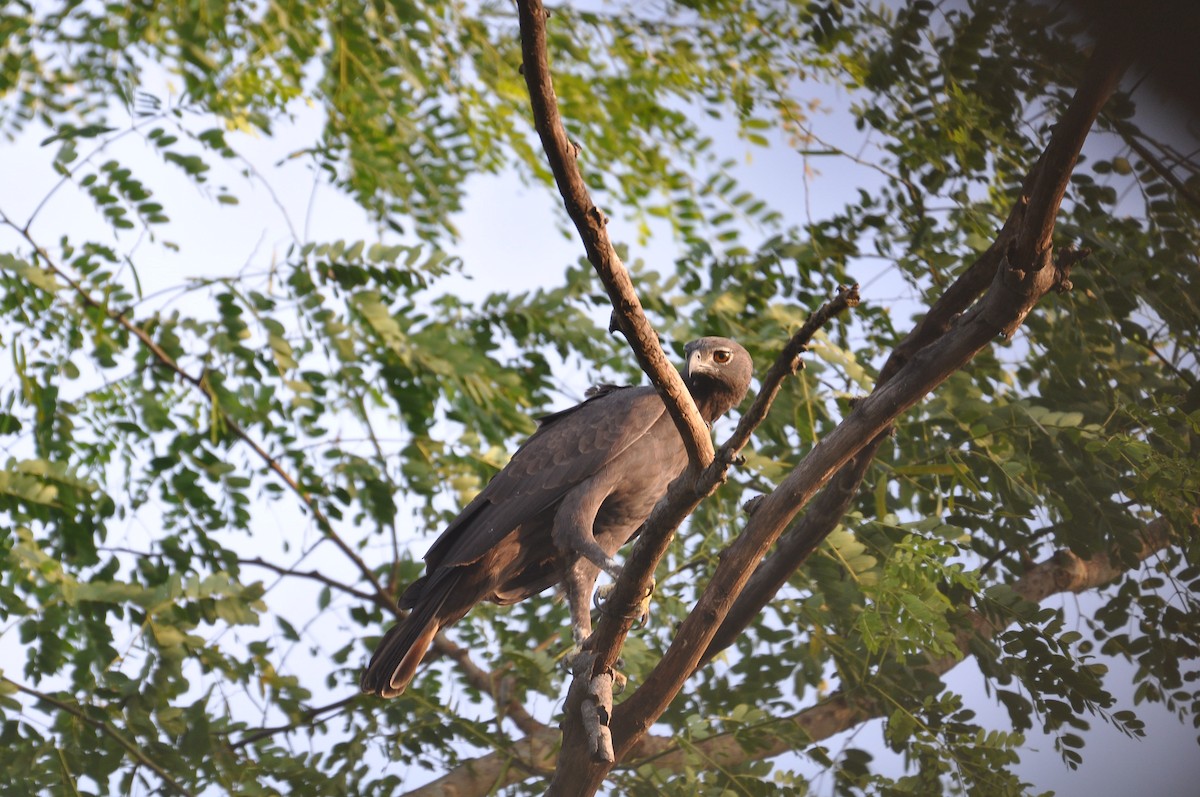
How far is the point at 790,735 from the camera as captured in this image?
404 cm

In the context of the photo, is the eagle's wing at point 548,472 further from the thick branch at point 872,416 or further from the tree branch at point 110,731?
the tree branch at point 110,731

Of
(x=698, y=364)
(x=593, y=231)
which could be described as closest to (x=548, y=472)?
(x=698, y=364)

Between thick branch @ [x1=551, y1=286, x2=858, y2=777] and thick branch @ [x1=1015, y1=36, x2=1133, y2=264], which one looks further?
thick branch @ [x1=551, y1=286, x2=858, y2=777]

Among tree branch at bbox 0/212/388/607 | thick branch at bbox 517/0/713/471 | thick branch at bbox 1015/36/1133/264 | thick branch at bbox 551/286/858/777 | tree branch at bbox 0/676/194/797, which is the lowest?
thick branch at bbox 551/286/858/777

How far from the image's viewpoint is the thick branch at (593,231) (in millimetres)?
1980

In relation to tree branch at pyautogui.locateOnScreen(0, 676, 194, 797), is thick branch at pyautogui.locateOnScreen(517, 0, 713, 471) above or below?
below

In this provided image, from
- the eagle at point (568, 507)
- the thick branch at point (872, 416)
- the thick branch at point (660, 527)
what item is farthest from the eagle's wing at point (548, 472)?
the thick branch at point (872, 416)

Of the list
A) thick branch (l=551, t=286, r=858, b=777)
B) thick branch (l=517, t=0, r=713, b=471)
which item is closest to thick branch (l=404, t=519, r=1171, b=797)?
thick branch (l=551, t=286, r=858, b=777)

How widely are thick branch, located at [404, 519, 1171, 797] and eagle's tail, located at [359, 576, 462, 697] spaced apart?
101 cm

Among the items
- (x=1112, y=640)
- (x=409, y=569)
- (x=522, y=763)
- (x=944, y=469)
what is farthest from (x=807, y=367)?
(x=409, y=569)

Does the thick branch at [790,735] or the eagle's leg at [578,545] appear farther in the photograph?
the thick branch at [790,735]

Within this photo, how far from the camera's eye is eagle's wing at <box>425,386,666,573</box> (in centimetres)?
364

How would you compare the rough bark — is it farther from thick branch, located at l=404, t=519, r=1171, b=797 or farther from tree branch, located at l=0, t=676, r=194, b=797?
tree branch, located at l=0, t=676, r=194, b=797

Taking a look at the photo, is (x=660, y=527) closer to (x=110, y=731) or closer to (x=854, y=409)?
(x=854, y=409)
